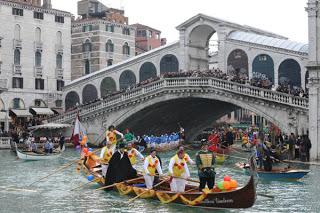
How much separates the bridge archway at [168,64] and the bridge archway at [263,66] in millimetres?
7131

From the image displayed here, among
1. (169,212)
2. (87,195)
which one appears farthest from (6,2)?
(169,212)

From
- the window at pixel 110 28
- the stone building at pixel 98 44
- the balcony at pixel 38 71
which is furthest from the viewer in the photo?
the window at pixel 110 28

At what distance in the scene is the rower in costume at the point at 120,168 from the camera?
729 inches

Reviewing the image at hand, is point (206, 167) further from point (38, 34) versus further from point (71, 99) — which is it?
point (38, 34)

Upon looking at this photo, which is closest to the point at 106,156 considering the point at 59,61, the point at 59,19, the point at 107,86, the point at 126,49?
the point at 107,86

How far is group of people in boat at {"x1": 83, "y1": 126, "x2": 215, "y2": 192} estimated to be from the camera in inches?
628

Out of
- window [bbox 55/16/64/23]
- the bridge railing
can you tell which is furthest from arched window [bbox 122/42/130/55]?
the bridge railing

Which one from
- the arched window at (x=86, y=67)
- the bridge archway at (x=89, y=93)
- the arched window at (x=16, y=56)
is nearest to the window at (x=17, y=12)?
the arched window at (x=16, y=56)

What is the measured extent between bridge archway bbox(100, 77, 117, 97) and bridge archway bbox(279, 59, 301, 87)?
580 inches

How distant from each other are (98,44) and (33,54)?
8.95 metres

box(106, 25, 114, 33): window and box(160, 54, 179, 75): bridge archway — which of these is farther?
box(106, 25, 114, 33): window

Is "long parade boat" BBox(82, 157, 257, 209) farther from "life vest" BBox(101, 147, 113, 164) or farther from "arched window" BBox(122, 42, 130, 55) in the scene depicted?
"arched window" BBox(122, 42, 130, 55)

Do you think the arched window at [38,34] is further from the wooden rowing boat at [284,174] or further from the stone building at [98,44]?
the wooden rowing boat at [284,174]

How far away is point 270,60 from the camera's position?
42.2 metres
